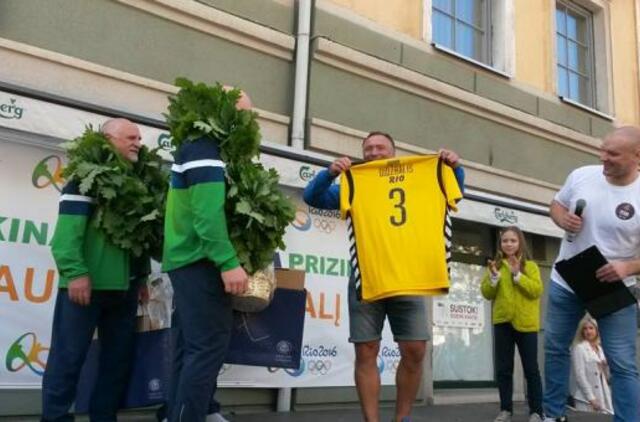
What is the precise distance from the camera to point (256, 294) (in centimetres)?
350

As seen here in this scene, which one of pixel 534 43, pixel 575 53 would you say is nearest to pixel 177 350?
pixel 534 43

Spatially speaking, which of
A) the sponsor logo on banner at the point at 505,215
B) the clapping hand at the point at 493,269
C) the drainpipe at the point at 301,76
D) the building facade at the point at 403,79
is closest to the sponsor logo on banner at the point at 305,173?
the building facade at the point at 403,79

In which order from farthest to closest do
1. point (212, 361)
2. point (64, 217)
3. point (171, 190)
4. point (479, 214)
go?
point (479, 214) → point (64, 217) → point (171, 190) → point (212, 361)

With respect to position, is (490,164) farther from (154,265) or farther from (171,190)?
(171,190)

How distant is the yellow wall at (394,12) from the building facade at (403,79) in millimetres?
18

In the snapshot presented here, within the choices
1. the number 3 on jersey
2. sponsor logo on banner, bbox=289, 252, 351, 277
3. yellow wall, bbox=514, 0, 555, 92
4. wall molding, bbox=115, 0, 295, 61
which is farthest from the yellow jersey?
yellow wall, bbox=514, 0, 555, 92

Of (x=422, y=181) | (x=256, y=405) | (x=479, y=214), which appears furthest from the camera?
(x=479, y=214)

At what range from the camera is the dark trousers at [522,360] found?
18.6 feet

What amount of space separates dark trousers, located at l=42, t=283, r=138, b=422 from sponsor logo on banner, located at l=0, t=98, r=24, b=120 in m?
1.53

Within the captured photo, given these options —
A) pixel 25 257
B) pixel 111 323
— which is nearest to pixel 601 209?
pixel 111 323

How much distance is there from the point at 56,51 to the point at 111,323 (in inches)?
97.2

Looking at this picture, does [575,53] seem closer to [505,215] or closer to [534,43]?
[534,43]

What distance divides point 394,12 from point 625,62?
5.23 m

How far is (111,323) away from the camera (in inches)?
160
